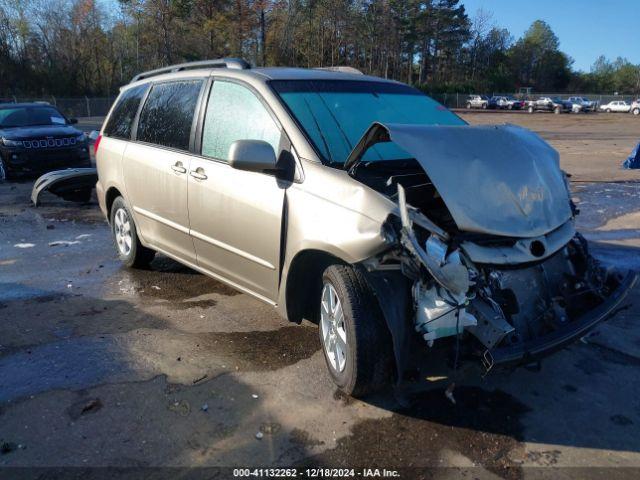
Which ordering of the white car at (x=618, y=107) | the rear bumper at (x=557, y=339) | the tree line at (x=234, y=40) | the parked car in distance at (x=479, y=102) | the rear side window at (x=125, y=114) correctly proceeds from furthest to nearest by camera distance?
the parked car in distance at (x=479, y=102) → the white car at (x=618, y=107) → the tree line at (x=234, y=40) → the rear side window at (x=125, y=114) → the rear bumper at (x=557, y=339)

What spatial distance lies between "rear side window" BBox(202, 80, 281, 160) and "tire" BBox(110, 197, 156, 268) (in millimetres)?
1722

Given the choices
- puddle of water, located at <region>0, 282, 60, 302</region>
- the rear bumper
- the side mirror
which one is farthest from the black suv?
the rear bumper

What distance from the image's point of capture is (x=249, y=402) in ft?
11.2

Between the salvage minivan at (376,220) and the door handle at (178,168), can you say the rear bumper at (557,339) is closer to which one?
the salvage minivan at (376,220)

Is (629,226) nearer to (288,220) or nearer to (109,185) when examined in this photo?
(288,220)

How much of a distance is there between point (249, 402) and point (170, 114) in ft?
9.24

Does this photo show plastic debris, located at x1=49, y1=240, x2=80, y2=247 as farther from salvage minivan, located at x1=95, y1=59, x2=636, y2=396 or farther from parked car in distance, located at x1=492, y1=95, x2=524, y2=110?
parked car in distance, located at x1=492, y1=95, x2=524, y2=110

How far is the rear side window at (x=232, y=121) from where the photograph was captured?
401cm

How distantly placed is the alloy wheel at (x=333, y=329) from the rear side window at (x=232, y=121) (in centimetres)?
109

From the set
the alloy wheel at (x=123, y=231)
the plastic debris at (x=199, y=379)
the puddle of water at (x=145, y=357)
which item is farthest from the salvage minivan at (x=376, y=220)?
the alloy wheel at (x=123, y=231)

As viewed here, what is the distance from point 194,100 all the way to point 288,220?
1.71 metres

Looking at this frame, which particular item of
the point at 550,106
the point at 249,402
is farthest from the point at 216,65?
the point at 550,106

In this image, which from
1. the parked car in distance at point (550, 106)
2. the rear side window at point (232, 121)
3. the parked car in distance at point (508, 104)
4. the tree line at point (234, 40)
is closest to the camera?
the rear side window at point (232, 121)

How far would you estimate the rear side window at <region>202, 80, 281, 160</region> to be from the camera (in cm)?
401
